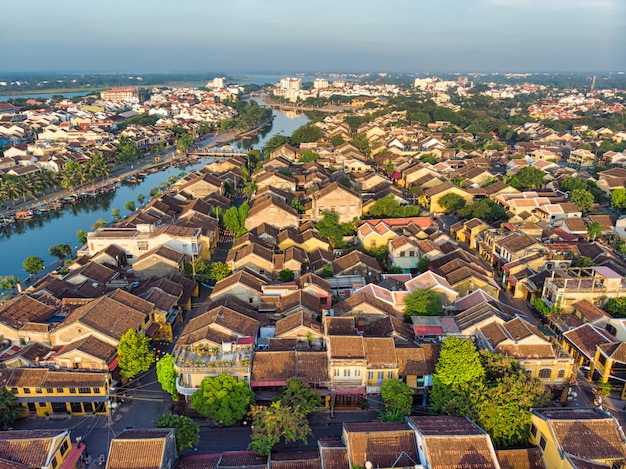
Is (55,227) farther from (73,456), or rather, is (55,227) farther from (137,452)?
(137,452)

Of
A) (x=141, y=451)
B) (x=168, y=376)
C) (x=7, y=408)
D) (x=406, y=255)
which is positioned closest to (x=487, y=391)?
(x=141, y=451)

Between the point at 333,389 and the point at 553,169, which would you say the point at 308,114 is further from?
the point at 333,389

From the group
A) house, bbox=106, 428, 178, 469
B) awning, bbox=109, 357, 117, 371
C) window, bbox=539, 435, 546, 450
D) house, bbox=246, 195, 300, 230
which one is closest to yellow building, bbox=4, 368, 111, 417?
awning, bbox=109, 357, 117, 371

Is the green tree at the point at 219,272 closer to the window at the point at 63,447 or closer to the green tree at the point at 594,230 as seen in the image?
the window at the point at 63,447

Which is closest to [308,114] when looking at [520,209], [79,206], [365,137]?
[365,137]

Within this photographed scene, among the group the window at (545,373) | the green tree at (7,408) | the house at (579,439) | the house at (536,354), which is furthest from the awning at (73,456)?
the window at (545,373)

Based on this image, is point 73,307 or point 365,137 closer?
point 73,307
